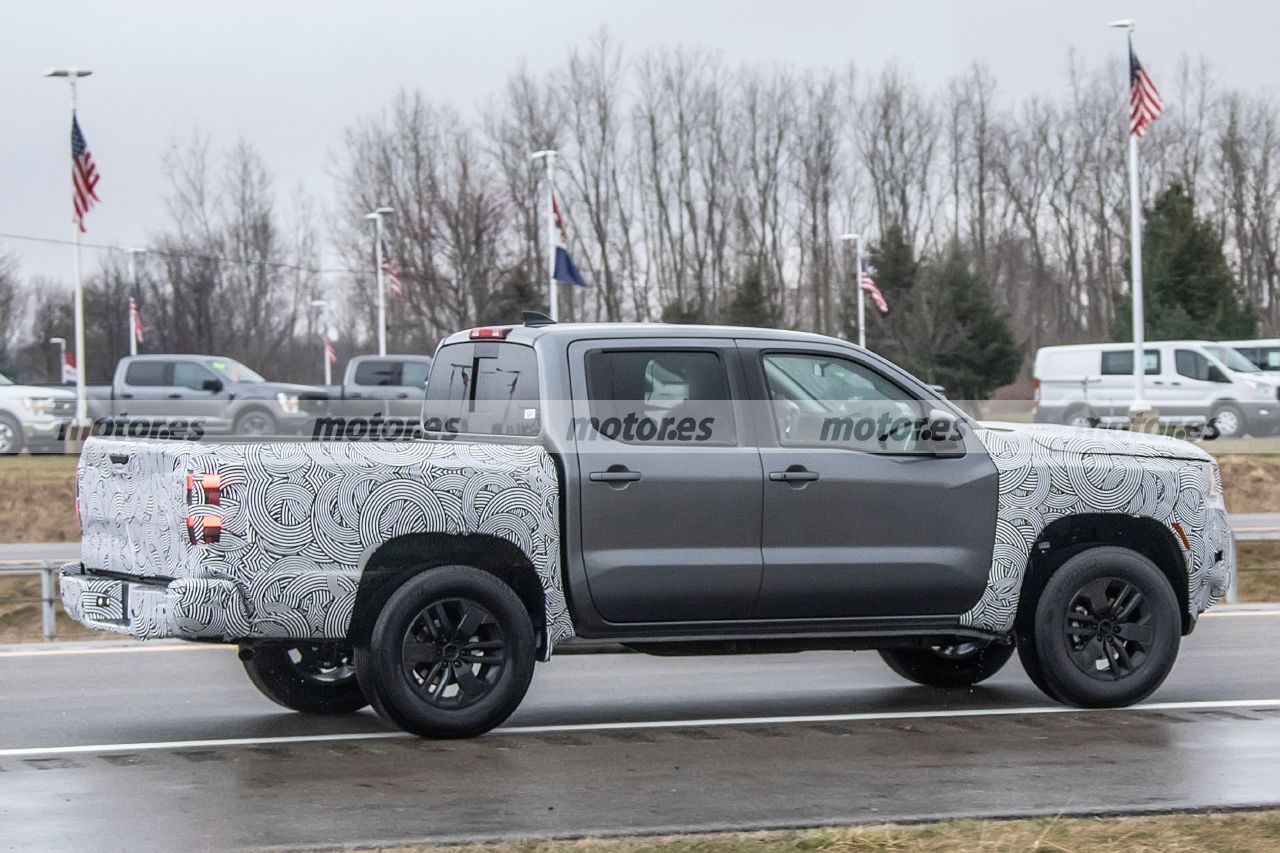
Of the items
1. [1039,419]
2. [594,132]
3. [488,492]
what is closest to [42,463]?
[1039,419]

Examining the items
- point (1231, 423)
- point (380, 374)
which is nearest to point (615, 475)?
point (380, 374)

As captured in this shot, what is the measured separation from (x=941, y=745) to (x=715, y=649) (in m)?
1.07

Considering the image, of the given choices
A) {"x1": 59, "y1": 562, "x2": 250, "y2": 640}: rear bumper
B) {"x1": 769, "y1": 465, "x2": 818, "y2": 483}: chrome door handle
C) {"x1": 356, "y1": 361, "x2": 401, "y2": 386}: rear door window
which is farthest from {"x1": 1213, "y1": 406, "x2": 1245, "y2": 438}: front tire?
{"x1": 59, "y1": 562, "x2": 250, "y2": 640}: rear bumper

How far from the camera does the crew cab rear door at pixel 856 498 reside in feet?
26.5

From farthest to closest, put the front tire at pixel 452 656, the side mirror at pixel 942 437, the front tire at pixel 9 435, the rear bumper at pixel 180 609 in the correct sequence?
1. the front tire at pixel 9 435
2. the side mirror at pixel 942 437
3. the front tire at pixel 452 656
4. the rear bumper at pixel 180 609

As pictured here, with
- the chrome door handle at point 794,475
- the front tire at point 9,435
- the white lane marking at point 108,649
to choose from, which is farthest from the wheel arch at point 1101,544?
the front tire at point 9,435

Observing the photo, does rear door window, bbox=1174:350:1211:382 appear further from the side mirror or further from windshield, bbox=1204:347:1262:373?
the side mirror

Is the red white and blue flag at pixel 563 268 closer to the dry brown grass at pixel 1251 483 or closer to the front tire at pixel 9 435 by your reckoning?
the front tire at pixel 9 435

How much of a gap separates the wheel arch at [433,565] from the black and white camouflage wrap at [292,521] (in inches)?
3.1

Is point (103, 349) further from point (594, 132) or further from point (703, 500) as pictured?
point (703, 500)

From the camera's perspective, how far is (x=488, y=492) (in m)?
7.65

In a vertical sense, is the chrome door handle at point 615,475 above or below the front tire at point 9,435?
above

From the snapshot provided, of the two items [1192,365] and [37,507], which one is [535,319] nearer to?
[37,507]

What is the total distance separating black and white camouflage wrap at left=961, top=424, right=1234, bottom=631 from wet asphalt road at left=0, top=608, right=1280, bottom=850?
2.03 feet
